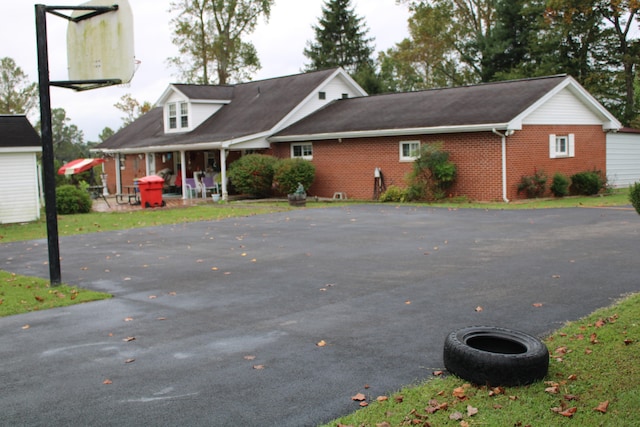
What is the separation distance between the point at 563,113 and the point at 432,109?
517cm

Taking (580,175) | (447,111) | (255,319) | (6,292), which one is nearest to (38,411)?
(255,319)

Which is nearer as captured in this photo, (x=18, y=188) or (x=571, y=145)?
(x=18, y=188)

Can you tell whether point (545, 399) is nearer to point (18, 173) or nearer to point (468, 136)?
point (468, 136)

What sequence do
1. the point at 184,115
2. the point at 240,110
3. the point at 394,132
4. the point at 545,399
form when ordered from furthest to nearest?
1. the point at 184,115
2. the point at 240,110
3. the point at 394,132
4. the point at 545,399

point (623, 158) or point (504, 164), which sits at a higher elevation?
point (623, 158)

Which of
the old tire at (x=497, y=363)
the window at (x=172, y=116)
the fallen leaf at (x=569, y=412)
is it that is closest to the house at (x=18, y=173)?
the window at (x=172, y=116)

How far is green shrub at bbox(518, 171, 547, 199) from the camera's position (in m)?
23.3

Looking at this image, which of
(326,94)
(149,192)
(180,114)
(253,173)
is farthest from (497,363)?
(180,114)

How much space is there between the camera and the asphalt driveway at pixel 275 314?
506cm

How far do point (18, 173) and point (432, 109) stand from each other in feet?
51.6

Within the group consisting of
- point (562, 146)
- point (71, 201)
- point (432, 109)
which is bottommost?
A: point (71, 201)

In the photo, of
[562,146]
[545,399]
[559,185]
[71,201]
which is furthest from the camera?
[562,146]

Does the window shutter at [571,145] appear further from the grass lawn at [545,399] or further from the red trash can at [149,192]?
the grass lawn at [545,399]

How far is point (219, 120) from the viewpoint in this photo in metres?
33.3
